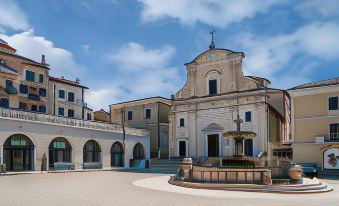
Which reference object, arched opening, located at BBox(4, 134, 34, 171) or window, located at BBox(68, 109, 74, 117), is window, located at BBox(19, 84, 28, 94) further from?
arched opening, located at BBox(4, 134, 34, 171)

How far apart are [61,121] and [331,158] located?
2500 centimetres

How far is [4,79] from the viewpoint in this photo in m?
37.8

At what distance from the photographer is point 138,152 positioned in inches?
1805

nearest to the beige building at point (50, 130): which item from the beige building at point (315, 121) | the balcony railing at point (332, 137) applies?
the beige building at point (315, 121)

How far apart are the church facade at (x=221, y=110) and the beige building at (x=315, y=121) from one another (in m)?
4.58

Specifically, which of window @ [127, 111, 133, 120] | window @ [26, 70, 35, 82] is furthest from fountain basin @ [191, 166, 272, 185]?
window @ [127, 111, 133, 120]

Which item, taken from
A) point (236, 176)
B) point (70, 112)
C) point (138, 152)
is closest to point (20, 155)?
point (70, 112)

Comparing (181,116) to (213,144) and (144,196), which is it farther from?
(144,196)

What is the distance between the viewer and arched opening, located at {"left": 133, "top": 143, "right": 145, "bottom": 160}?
148 feet

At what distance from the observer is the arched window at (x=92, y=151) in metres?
38.0

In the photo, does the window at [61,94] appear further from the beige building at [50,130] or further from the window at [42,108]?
the window at [42,108]

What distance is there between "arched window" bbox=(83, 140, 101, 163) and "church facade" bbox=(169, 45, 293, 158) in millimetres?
9839

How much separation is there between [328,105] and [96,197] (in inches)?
973

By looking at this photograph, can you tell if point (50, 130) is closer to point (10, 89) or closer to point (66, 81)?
point (10, 89)
